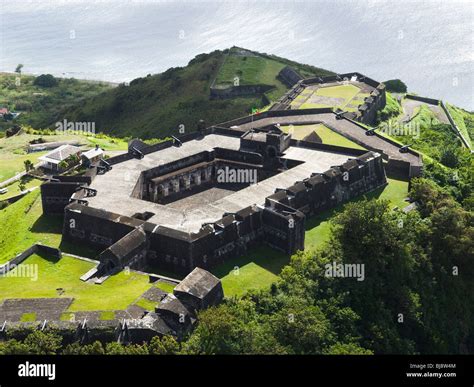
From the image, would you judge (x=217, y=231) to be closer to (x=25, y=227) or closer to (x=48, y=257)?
(x=48, y=257)

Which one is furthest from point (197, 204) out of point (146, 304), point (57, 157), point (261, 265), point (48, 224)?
point (146, 304)

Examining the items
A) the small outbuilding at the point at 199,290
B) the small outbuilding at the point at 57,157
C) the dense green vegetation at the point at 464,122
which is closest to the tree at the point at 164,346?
the small outbuilding at the point at 199,290

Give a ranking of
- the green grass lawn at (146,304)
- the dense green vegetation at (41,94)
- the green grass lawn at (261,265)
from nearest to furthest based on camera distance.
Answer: the green grass lawn at (146,304), the green grass lawn at (261,265), the dense green vegetation at (41,94)
